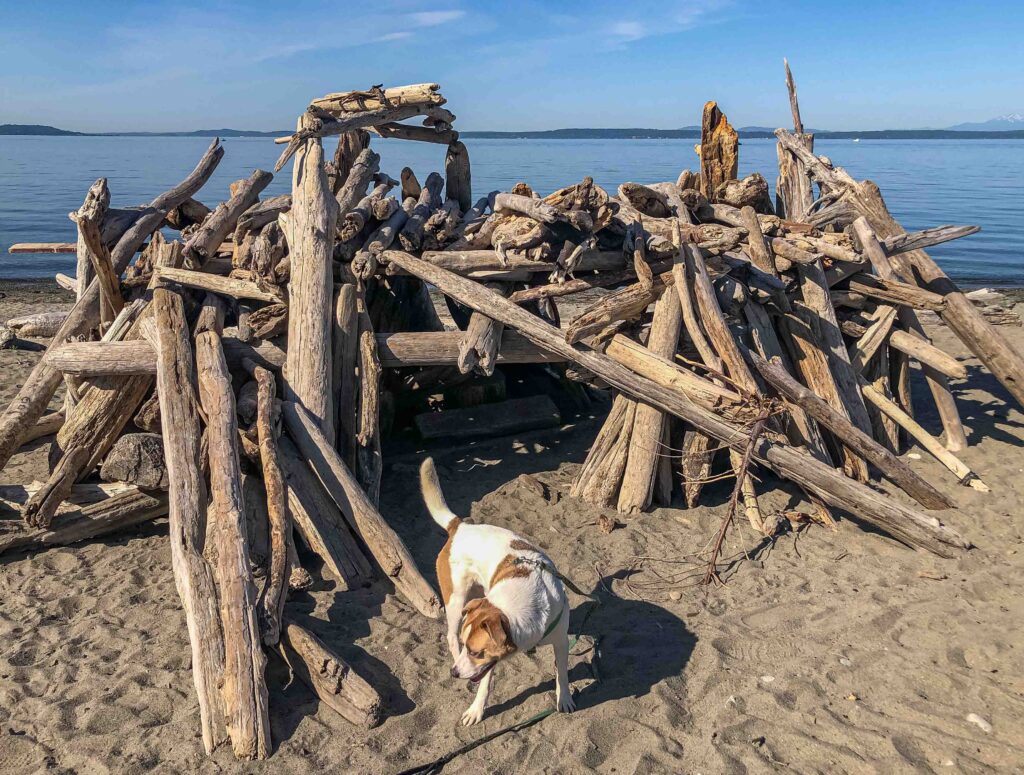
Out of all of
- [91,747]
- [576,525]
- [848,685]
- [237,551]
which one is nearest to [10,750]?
[91,747]

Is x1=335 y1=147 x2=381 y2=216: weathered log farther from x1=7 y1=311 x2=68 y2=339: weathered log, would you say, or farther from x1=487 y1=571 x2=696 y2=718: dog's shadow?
x1=7 y1=311 x2=68 y2=339: weathered log

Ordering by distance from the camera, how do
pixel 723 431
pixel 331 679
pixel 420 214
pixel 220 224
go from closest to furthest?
pixel 331 679 → pixel 723 431 → pixel 220 224 → pixel 420 214

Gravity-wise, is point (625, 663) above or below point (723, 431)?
below

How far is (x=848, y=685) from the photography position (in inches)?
207

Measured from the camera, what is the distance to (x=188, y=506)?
589cm

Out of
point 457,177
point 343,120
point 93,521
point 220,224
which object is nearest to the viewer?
point 93,521

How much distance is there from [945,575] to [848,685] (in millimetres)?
1959

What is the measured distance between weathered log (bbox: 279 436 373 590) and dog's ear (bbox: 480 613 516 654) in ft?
7.43

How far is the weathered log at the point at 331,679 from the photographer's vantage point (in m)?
4.77

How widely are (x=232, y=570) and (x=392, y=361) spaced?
9.76 feet

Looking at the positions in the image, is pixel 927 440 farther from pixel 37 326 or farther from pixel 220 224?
pixel 37 326

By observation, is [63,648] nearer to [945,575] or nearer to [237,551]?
[237,551]

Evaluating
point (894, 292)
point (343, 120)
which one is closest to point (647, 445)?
point (894, 292)

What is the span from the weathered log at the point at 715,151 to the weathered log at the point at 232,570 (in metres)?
6.23
